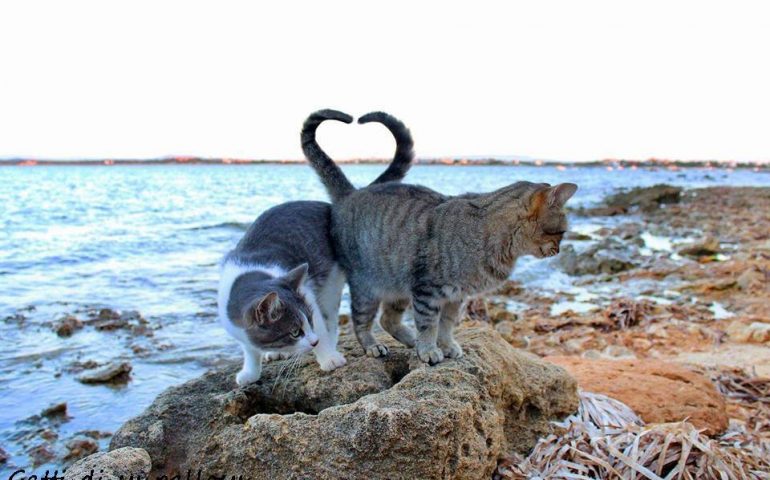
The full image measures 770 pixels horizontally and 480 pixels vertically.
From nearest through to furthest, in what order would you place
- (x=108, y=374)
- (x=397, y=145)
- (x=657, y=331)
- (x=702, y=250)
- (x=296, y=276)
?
1. (x=296, y=276)
2. (x=397, y=145)
3. (x=108, y=374)
4. (x=657, y=331)
5. (x=702, y=250)

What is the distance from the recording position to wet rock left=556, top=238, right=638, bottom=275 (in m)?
10.9

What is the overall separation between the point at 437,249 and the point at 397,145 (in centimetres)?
120

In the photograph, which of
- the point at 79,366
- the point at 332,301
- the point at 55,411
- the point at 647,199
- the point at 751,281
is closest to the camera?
the point at 332,301

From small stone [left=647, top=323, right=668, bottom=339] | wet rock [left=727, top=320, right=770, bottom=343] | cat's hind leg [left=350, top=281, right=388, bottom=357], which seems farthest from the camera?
small stone [left=647, top=323, right=668, bottom=339]

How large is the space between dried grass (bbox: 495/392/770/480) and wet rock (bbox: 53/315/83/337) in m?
6.11

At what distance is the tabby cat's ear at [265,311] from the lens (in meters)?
3.52

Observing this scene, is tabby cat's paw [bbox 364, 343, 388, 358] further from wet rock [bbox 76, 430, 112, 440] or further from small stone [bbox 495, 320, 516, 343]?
small stone [bbox 495, 320, 516, 343]

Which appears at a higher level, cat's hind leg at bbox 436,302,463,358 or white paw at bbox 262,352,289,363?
cat's hind leg at bbox 436,302,463,358

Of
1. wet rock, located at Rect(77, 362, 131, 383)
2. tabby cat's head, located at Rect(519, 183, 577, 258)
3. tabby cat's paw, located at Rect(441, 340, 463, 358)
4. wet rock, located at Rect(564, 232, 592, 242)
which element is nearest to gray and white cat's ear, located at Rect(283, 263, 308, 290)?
tabby cat's paw, located at Rect(441, 340, 463, 358)

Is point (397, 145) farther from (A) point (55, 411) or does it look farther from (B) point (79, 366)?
(B) point (79, 366)

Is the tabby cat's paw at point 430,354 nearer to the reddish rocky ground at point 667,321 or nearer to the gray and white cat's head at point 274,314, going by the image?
the gray and white cat's head at point 274,314

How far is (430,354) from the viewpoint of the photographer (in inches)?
137

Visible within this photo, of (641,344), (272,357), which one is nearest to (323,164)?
(272,357)

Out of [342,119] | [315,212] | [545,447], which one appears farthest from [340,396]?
[342,119]
